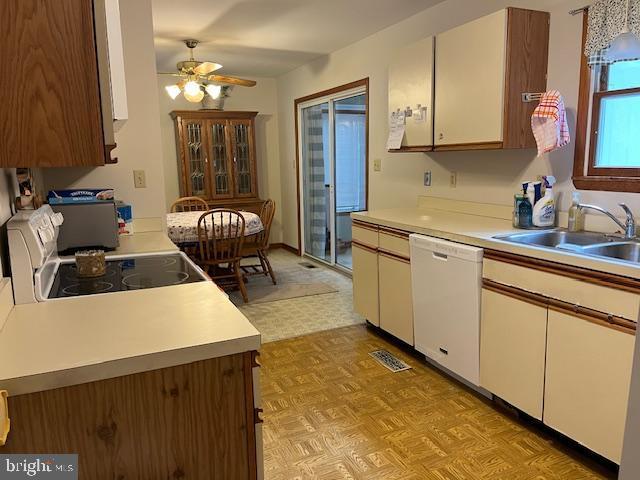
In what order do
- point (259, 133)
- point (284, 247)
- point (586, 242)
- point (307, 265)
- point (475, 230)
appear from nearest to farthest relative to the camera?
point (586, 242) → point (475, 230) → point (307, 265) → point (259, 133) → point (284, 247)

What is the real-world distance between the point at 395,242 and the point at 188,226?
1.89 meters

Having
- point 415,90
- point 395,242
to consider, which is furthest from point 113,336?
point 415,90

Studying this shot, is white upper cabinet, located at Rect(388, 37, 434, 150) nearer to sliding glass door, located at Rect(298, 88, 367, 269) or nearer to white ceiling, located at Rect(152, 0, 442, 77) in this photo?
white ceiling, located at Rect(152, 0, 442, 77)

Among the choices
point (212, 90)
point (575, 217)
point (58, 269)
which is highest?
point (212, 90)

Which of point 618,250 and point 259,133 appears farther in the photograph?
point 259,133

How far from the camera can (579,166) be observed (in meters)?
2.45

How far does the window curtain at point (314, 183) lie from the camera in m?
5.50

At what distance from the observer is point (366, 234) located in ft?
10.9

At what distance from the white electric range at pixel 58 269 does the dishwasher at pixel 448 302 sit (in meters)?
1.32

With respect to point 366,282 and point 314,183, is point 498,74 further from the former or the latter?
point 314,183

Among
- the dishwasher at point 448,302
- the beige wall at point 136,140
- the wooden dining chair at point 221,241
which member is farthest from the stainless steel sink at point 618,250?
the wooden dining chair at point 221,241

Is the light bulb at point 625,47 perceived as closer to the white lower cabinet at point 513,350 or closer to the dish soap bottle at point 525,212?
the dish soap bottle at point 525,212

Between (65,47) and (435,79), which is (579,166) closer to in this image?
(435,79)

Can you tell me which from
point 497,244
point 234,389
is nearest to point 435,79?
point 497,244
